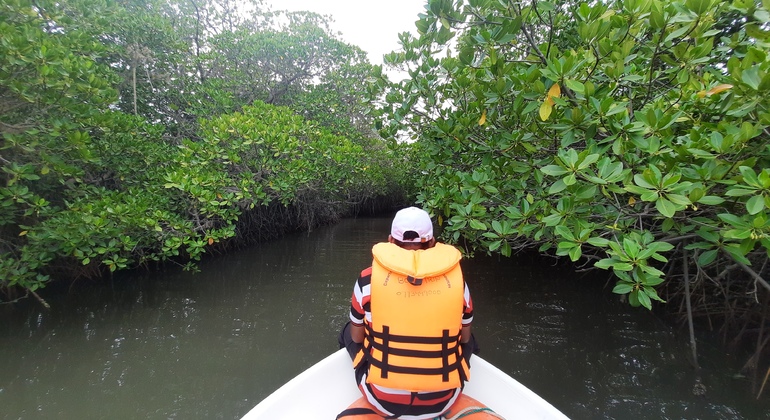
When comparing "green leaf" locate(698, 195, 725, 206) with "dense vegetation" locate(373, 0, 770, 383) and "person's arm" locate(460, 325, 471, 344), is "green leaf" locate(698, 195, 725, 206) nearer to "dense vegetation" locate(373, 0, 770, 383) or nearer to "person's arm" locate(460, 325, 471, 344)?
"dense vegetation" locate(373, 0, 770, 383)

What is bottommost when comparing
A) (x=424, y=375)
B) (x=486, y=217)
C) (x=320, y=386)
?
(x=320, y=386)

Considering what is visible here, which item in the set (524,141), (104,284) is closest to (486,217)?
(524,141)

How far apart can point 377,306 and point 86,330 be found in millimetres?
4057

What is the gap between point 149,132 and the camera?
16.6 feet

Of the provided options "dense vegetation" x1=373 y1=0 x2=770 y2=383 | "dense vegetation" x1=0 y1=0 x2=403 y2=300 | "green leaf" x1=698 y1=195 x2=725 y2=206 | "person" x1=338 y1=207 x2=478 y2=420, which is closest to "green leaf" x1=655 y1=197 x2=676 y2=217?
"dense vegetation" x1=373 y1=0 x2=770 y2=383

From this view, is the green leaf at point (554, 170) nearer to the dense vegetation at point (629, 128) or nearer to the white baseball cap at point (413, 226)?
the dense vegetation at point (629, 128)

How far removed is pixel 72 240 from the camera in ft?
10.9

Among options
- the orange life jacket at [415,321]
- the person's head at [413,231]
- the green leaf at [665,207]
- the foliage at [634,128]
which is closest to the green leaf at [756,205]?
the foliage at [634,128]

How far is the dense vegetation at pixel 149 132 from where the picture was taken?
3.08m

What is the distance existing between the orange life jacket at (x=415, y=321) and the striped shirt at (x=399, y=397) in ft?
0.26

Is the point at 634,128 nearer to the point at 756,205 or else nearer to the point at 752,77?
the point at 752,77

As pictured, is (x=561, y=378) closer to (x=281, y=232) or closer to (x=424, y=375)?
(x=424, y=375)

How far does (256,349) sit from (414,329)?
2711 millimetres

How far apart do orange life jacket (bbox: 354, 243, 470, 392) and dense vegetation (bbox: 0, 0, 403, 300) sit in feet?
8.23
